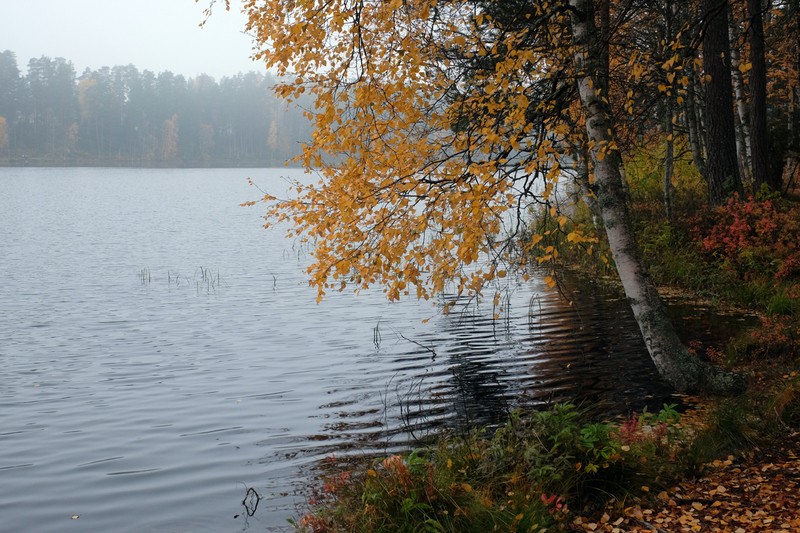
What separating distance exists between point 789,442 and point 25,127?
117163 millimetres

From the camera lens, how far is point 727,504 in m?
4.89

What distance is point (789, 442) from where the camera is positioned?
18.9 ft

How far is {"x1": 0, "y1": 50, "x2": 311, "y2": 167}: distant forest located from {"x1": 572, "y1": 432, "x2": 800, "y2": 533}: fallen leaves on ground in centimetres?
9869

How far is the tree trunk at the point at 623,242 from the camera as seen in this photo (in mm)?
7547

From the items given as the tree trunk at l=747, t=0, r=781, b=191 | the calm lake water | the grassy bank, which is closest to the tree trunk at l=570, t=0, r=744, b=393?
the grassy bank

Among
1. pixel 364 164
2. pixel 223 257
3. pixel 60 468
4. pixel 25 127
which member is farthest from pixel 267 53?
pixel 25 127

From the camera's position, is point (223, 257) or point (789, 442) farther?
point (223, 257)

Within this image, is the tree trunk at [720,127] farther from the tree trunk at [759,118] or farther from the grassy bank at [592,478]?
the grassy bank at [592,478]

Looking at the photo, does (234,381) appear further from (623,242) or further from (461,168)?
(623,242)

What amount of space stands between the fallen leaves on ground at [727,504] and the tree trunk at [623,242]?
2432 mm

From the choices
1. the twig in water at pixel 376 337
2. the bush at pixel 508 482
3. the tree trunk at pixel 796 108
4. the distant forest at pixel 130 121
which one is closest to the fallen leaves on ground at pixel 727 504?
the bush at pixel 508 482

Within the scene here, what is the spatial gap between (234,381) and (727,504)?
775 centimetres

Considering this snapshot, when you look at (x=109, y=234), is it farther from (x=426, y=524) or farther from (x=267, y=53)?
(x=426, y=524)

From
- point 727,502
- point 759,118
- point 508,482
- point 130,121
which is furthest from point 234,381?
point 130,121
